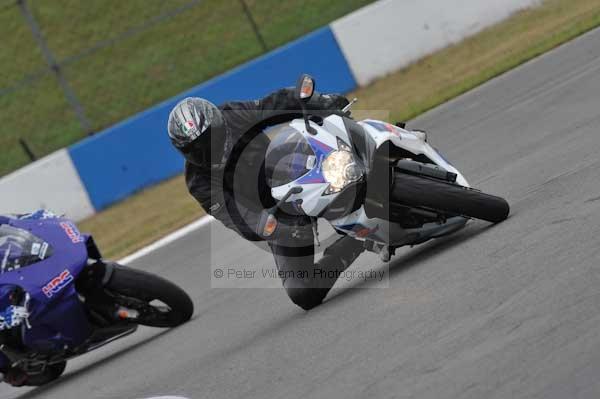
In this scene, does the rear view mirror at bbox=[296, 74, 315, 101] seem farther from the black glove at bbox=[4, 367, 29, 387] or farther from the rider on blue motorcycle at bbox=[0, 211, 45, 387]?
the black glove at bbox=[4, 367, 29, 387]

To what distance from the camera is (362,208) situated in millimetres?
7059

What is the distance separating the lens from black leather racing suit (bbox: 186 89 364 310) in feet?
24.5

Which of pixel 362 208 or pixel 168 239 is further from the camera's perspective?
pixel 168 239

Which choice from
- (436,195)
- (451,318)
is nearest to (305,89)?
(436,195)

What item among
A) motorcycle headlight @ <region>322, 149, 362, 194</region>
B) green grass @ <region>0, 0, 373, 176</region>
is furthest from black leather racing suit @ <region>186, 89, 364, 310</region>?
green grass @ <region>0, 0, 373, 176</region>

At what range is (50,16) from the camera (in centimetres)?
1978

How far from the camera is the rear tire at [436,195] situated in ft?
22.7

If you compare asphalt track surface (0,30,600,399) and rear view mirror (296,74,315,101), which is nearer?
asphalt track surface (0,30,600,399)

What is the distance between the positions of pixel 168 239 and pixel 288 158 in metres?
5.81

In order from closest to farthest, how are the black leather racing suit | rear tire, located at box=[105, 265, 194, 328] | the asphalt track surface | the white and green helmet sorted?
the asphalt track surface, the white and green helmet, the black leather racing suit, rear tire, located at box=[105, 265, 194, 328]

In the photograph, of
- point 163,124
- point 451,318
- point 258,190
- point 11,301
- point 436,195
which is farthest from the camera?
point 163,124

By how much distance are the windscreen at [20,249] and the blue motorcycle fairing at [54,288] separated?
1.5 inches

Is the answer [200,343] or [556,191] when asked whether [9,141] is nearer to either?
[200,343]

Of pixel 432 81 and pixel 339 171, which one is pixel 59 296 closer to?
pixel 339 171
